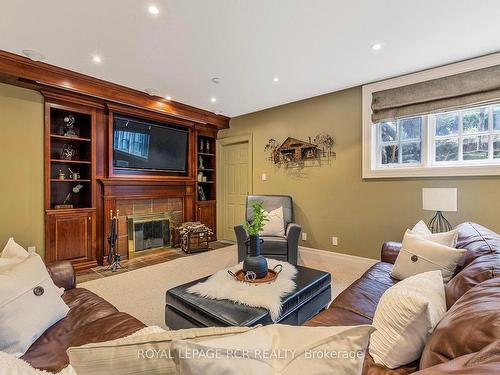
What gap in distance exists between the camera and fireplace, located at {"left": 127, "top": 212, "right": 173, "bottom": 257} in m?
4.15

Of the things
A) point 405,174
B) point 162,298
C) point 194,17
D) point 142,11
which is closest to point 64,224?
point 162,298

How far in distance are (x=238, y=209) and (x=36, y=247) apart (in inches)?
123

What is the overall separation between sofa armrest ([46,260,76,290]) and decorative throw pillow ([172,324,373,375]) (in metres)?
1.69

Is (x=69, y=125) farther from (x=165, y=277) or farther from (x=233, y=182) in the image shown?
(x=233, y=182)

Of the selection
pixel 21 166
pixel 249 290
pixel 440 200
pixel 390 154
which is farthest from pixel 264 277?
pixel 21 166

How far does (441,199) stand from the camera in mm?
2633

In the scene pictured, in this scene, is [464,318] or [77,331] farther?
[77,331]

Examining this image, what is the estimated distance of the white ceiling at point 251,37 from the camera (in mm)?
2002

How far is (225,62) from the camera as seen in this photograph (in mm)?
2869

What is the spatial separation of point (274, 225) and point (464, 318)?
2.95 m

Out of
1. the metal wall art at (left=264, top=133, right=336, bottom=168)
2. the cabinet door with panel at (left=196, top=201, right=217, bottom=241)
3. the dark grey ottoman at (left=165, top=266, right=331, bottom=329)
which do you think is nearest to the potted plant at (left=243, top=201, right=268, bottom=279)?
the dark grey ottoman at (left=165, top=266, right=331, bottom=329)

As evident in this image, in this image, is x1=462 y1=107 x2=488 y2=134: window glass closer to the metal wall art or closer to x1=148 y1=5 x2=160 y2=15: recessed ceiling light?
the metal wall art

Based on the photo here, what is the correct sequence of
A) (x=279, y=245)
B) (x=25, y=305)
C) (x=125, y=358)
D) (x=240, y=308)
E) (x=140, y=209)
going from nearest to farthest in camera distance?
(x=125, y=358) → (x=25, y=305) → (x=240, y=308) → (x=279, y=245) → (x=140, y=209)

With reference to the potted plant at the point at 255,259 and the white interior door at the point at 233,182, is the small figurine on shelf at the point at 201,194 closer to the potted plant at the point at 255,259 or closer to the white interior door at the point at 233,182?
the white interior door at the point at 233,182
